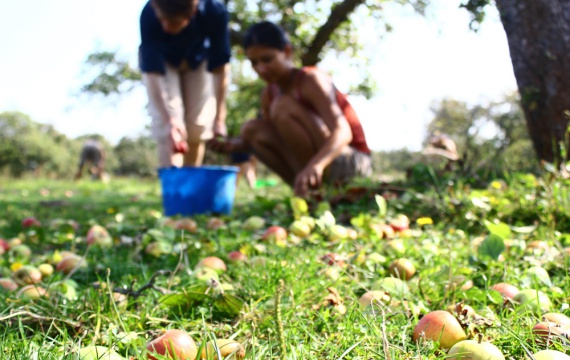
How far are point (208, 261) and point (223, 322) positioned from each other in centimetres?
41

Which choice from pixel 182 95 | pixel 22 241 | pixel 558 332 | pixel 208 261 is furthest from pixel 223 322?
pixel 182 95

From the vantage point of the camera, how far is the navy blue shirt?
3.54 metres

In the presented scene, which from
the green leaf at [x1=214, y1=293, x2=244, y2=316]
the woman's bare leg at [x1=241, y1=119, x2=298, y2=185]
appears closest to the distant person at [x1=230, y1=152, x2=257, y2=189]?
the woman's bare leg at [x1=241, y1=119, x2=298, y2=185]

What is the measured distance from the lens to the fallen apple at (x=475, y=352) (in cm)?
84

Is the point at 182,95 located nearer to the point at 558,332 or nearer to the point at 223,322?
the point at 223,322

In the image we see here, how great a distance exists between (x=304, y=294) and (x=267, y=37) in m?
2.55

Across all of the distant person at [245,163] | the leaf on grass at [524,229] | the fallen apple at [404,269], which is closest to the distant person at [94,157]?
the distant person at [245,163]

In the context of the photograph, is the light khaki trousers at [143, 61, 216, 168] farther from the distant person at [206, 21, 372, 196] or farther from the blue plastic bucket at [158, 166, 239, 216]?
the blue plastic bucket at [158, 166, 239, 216]

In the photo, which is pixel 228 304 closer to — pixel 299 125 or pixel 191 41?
pixel 299 125

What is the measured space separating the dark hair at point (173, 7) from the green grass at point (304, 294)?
1.62m

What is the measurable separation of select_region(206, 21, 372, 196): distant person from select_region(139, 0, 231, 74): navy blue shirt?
0.29 meters

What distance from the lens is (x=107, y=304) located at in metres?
1.20

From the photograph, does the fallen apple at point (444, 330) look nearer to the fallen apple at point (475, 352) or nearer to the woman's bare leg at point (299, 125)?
the fallen apple at point (475, 352)

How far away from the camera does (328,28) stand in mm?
8523
